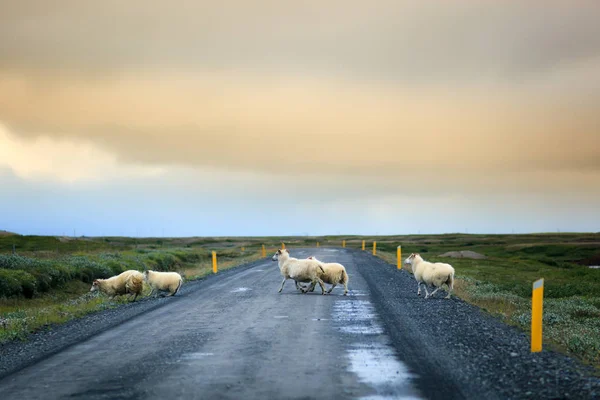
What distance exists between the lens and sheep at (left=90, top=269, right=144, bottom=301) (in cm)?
2286

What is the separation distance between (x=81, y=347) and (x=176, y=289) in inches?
425

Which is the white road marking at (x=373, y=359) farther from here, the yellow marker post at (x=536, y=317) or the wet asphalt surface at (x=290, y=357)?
the yellow marker post at (x=536, y=317)

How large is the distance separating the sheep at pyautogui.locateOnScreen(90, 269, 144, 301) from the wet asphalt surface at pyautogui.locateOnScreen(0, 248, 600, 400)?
393 centimetres

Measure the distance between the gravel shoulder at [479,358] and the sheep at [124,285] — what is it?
9917mm

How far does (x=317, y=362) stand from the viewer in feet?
34.2

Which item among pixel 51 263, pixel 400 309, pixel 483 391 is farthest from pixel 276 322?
pixel 51 263

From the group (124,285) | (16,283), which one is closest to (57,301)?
(16,283)

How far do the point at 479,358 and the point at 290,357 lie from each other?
11.2 ft

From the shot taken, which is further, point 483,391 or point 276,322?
point 276,322

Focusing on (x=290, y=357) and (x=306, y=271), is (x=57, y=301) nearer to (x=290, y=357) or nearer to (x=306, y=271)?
(x=306, y=271)

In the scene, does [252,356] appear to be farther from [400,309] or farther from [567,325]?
[567,325]

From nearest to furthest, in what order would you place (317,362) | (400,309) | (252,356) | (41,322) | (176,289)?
1. (317,362)
2. (252,356)
3. (41,322)
4. (400,309)
5. (176,289)

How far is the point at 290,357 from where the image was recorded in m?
10.9

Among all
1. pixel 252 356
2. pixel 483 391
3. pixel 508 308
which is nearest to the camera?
pixel 483 391
